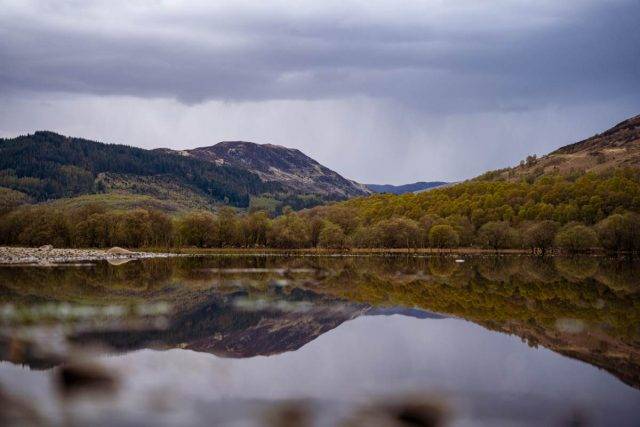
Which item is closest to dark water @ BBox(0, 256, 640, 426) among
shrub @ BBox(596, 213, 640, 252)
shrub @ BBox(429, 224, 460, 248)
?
shrub @ BBox(596, 213, 640, 252)

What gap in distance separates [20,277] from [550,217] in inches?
4911

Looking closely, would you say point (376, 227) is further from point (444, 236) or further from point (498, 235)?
point (498, 235)

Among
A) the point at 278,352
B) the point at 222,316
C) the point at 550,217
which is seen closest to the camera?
the point at 278,352

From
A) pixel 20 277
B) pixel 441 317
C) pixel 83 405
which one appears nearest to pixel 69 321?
pixel 83 405

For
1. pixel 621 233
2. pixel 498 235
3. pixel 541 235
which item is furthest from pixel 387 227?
pixel 621 233

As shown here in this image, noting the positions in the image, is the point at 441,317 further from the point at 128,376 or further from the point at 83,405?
the point at 83,405

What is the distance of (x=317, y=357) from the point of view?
26172mm

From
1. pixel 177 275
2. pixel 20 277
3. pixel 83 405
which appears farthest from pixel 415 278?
pixel 83 405

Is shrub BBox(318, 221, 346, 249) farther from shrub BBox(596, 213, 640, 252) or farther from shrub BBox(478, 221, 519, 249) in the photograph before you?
shrub BBox(596, 213, 640, 252)

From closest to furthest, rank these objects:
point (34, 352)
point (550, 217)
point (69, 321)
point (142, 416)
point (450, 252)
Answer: point (142, 416)
point (34, 352)
point (69, 321)
point (450, 252)
point (550, 217)

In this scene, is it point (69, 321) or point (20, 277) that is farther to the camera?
point (20, 277)

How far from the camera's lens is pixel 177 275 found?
6888 centimetres

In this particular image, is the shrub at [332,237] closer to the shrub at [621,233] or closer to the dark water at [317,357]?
the shrub at [621,233]

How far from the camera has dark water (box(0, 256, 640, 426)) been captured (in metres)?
18.1
